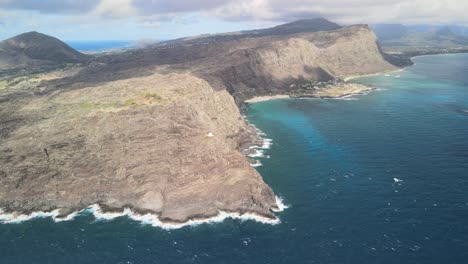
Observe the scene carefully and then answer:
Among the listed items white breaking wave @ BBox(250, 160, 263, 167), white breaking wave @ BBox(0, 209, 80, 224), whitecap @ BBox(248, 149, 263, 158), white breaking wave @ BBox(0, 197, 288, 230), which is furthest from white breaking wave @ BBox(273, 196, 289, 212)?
white breaking wave @ BBox(0, 209, 80, 224)

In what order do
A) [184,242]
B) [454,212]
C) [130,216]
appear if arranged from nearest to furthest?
[184,242] < [454,212] < [130,216]

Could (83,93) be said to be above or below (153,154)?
above

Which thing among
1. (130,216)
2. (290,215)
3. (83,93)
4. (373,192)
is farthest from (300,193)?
(83,93)

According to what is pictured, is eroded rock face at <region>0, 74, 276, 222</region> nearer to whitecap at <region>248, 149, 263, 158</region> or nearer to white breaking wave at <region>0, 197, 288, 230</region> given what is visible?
white breaking wave at <region>0, 197, 288, 230</region>

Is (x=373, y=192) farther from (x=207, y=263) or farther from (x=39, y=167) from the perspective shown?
(x=39, y=167)

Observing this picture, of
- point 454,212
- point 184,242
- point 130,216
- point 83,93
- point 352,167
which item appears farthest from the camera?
point 83,93

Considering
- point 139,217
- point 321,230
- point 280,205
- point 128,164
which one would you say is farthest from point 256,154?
point 321,230
